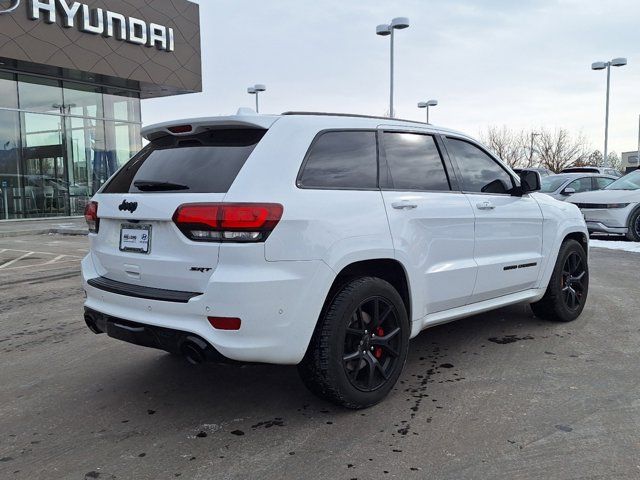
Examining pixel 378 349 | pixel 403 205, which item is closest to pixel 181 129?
pixel 403 205

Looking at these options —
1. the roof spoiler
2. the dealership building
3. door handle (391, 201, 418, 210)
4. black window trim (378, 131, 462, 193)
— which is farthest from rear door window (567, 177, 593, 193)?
the roof spoiler

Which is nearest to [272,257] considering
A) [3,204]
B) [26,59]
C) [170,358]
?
[170,358]

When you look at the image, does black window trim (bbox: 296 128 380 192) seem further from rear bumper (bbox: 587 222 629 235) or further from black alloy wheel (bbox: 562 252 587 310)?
rear bumper (bbox: 587 222 629 235)

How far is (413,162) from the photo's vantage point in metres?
4.03

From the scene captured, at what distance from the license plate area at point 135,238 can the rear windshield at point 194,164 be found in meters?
0.23

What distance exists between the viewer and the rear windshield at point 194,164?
320cm

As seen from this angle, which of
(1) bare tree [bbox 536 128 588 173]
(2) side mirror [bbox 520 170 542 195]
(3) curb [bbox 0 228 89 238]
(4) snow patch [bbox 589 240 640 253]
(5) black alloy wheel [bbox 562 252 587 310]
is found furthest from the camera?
(1) bare tree [bbox 536 128 588 173]

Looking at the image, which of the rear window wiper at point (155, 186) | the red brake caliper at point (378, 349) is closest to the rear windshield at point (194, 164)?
the rear window wiper at point (155, 186)

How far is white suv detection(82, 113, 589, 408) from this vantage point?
3.03 m

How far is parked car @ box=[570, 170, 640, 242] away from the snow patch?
9.9 inches

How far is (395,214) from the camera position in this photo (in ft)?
12.0

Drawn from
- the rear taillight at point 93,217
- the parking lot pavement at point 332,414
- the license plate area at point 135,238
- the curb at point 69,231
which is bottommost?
the parking lot pavement at point 332,414

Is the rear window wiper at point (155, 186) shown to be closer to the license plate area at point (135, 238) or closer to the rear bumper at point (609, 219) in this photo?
the license plate area at point (135, 238)

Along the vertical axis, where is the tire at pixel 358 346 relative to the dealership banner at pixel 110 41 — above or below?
below
